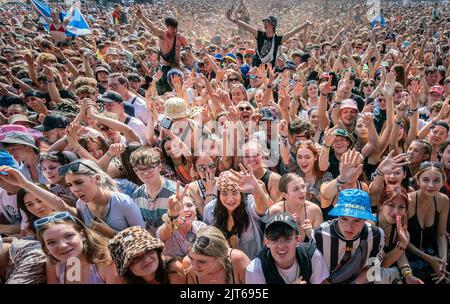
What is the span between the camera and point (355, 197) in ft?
8.51

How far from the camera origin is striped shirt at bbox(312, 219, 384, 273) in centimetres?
253

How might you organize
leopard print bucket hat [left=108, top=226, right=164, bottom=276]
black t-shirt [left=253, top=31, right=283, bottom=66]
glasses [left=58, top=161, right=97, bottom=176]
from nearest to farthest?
leopard print bucket hat [left=108, top=226, right=164, bottom=276] → glasses [left=58, top=161, right=97, bottom=176] → black t-shirt [left=253, top=31, right=283, bottom=66]

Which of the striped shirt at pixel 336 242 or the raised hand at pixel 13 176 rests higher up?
the raised hand at pixel 13 176

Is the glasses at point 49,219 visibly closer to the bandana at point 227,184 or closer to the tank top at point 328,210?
the bandana at point 227,184

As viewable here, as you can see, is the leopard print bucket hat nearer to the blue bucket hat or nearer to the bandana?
the bandana

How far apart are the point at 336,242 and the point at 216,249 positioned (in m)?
0.87

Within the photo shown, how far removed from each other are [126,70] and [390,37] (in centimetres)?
920

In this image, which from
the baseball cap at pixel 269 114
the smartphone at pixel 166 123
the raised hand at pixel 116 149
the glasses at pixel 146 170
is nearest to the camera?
the glasses at pixel 146 170

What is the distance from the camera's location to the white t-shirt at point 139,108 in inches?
204

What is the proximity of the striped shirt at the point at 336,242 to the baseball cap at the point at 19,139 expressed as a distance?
9.14 feet

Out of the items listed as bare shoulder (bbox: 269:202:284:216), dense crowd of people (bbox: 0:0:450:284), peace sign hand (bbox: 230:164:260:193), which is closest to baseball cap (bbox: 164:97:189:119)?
dense crowd of people (bbox: 0:0:450:284)

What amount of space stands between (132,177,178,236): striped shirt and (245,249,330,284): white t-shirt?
3.09 ft

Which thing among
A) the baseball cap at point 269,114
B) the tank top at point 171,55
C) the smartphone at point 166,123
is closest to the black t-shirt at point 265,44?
the tank top at point 171,55
